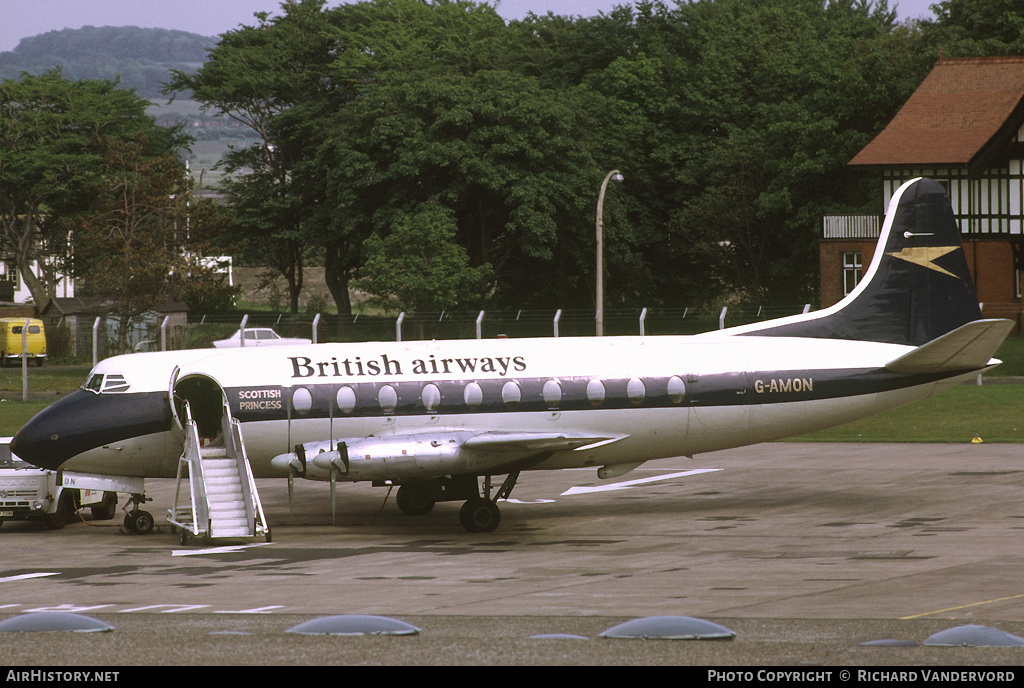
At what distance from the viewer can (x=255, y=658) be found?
15227mm

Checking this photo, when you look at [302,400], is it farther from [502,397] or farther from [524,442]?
[524,442]

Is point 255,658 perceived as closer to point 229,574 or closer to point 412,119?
point 229,574

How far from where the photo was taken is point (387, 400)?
29859 mm

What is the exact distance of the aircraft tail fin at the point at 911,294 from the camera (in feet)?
105

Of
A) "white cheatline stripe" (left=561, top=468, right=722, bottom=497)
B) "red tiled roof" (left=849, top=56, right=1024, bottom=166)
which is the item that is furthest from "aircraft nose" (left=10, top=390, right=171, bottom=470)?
"red tiled roof" (left=849, top=56, right=1024, bottom=166)

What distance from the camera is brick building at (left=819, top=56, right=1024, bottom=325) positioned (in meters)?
74.7

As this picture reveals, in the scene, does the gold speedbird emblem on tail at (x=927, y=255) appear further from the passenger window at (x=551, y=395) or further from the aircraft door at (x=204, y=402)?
the aircraft door at (x=204, y=402)

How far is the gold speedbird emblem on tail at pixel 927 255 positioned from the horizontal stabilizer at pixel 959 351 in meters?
2.35

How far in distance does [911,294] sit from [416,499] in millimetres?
14357

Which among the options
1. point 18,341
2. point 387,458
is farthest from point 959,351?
point 18,341

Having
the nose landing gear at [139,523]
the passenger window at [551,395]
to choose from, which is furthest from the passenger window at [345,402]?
the nose landing gear at [139,523]

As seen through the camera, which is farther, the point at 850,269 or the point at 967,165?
the point at 850,269

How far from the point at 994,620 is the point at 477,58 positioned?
8751 centimetres

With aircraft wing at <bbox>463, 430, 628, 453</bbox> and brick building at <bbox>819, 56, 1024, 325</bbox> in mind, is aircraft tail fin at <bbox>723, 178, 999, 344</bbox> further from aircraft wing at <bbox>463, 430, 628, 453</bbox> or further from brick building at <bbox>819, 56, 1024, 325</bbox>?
brick building at <bbox>819, 56, 1024, 325</bbox>
